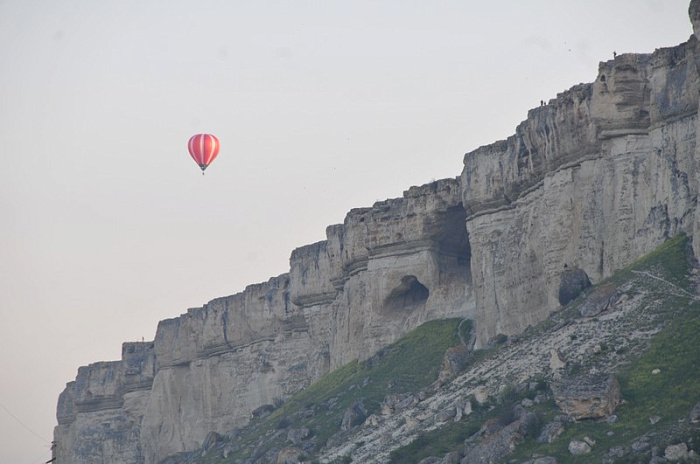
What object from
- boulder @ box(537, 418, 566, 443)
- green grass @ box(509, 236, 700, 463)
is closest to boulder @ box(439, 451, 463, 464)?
green grass @ box(509, 236, 700, 463)

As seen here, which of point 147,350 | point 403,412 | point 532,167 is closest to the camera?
point 403,412

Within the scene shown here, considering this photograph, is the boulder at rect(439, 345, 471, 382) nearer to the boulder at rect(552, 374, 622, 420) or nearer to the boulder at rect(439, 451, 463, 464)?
the boulder at rect(439, 451, 463, 464)

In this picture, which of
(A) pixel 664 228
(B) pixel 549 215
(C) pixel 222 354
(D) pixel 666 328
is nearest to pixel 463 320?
(B) pixel 549 215

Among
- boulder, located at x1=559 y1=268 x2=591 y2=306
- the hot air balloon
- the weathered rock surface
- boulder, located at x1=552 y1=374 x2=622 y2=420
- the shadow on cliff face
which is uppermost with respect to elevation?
the hot air balloon

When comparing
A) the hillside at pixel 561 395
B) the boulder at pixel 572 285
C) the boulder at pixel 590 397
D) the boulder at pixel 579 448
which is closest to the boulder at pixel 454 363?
the hillside at pixel 561 395

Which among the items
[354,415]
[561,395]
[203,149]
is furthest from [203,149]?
[561,395]

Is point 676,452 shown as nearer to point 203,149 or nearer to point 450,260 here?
point 450,260

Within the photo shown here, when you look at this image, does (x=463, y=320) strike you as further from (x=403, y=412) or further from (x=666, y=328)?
(x=666, y=328)
